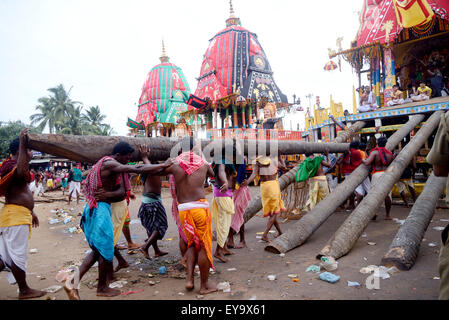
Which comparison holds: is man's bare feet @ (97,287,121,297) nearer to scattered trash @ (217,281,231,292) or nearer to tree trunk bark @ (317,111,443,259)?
scattered trash @ (217,281,231,292)

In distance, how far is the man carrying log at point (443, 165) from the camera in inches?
72.1

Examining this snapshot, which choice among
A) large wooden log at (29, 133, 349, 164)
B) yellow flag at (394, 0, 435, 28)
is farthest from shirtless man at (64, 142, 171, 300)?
yellow flag at (394, 0, 435, 28)

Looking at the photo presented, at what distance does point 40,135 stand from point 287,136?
13.6m

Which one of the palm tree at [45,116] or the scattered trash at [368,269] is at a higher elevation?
the palm tree at [45,116]

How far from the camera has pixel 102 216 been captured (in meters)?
3.33

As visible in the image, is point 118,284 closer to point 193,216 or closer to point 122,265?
point 122,265

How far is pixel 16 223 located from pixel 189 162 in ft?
6.92

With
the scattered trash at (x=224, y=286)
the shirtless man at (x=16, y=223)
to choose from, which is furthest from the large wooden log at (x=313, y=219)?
the shirtless man at (x=16, y=223)

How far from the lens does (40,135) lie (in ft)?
9.73

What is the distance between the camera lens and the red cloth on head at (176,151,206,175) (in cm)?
341

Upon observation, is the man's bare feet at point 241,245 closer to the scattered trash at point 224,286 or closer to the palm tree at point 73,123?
the scattered trash at point 224,286

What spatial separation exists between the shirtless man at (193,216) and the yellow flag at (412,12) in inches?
445

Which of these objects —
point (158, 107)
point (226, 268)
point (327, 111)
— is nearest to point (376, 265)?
point (226, 268)

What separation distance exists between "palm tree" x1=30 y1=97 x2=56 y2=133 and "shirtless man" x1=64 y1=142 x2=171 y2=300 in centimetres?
3896
